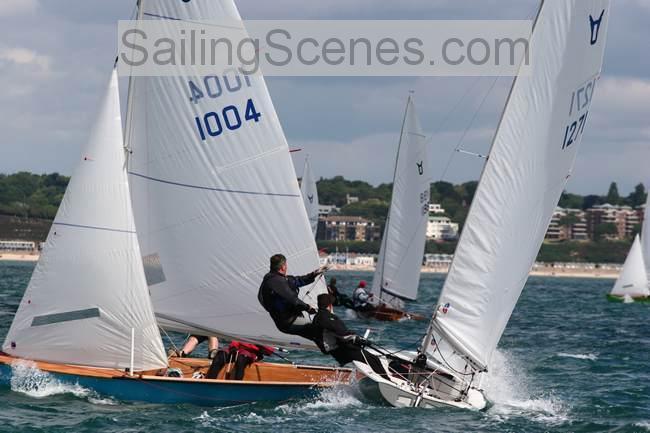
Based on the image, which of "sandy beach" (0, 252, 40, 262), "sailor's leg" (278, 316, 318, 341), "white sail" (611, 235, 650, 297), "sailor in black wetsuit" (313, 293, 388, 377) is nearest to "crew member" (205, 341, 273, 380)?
"sailor's leg" (278, 316, 318, 341)

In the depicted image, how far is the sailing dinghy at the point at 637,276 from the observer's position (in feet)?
165

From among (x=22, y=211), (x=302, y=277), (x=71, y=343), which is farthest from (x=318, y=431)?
(x=22, y=211)

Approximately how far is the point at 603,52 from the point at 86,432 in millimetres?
6508

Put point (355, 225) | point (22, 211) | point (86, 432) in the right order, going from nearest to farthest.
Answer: point (86, 432) < point (22, 211) < point (355, 225)

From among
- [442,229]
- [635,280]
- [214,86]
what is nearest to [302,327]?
[214,86]

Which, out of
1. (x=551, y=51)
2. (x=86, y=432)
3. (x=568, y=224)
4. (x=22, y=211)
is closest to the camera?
(x=86, y=432)

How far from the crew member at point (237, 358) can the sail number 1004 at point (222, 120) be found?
2.46 meters

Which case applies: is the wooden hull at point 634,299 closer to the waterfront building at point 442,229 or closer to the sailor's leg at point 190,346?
the sailor's leg at point 190,346

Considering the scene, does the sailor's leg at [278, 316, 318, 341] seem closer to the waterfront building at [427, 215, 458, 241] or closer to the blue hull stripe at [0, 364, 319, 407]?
the blue hull stripe at [0, 364, 319, 407]

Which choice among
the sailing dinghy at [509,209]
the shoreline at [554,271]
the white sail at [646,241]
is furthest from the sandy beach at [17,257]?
the sailing dinghy at [509,209]

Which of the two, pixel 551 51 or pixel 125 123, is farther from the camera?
pixel 125 123

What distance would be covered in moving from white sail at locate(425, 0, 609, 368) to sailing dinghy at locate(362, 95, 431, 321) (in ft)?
59.4

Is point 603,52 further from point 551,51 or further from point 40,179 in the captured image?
point 40,179

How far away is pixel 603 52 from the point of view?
12.9 metres
